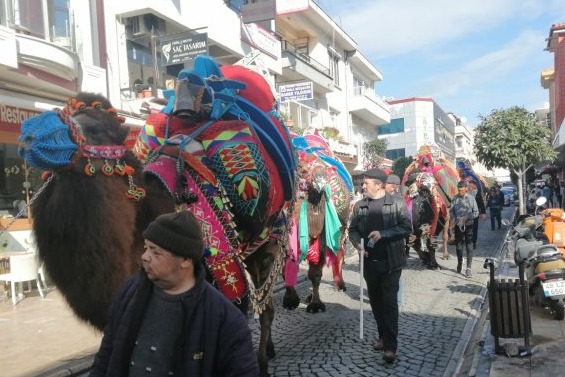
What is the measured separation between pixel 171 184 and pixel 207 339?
57.5 inches

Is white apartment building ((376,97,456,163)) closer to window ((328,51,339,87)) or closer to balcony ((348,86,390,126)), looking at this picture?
balcony ((348,86,390,126))

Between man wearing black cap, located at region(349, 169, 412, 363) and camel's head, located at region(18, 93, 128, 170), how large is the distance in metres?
2.83

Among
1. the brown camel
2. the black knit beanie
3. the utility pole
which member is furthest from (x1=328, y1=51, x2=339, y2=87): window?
the black knit beanie

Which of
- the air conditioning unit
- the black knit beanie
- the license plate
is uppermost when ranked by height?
the air conditioning unit

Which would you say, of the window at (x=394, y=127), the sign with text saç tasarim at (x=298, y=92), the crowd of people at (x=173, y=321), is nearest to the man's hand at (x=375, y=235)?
the crowd of people at (x=173, y=321)

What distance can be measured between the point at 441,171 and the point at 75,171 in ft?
31.4

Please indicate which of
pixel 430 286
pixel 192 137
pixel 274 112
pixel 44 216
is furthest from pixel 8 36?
pixel 430 286

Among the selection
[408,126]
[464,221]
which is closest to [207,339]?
[464,221]

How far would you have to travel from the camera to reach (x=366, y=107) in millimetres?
34375

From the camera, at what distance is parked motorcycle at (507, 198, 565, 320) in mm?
6008

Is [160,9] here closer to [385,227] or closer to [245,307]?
[385,227]

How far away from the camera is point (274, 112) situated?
15.9 ft

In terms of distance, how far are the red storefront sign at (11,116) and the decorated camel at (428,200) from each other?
7.32m

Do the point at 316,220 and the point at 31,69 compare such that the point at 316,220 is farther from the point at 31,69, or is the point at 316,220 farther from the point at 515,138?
the point at 515,138
